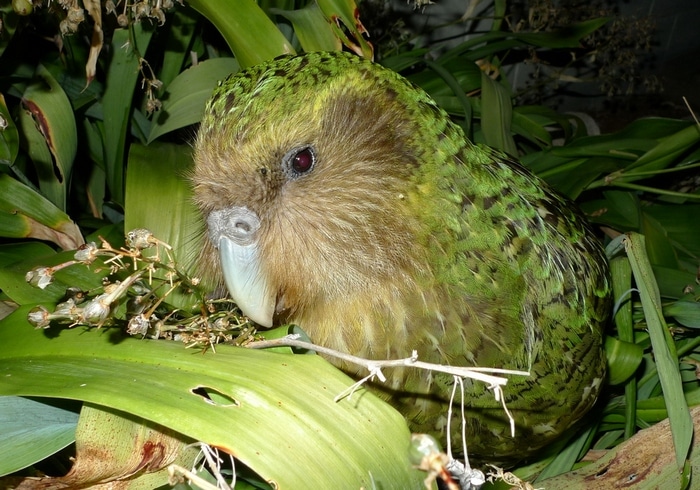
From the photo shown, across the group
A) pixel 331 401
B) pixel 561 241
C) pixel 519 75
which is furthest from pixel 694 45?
pixel 331 401

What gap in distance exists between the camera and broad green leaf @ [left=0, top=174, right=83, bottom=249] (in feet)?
2.79

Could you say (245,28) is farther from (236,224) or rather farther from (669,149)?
(669,149)

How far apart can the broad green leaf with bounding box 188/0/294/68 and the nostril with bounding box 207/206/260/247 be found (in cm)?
31

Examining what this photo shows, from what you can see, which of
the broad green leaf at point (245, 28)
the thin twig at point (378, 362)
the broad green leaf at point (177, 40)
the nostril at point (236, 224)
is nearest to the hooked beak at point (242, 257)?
the nostril at point (236, 224)

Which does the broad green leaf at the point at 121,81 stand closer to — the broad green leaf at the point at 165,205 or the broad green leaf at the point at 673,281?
the broad green leaf at the point at 165,205

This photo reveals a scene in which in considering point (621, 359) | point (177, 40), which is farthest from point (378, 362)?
point (177, 40)

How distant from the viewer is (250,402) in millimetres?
471

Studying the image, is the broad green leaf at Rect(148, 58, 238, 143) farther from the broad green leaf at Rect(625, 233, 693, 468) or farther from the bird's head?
the broad green leaf at Rect(625, 233, 693, 468)

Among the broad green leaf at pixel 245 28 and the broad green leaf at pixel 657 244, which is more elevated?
the broad green leaf at pixel 245 28

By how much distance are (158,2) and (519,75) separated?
82.7 inches

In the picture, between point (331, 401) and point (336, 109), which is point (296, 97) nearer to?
point (336, 109)

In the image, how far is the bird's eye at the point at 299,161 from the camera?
25.2 inches

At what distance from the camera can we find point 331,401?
49 cm

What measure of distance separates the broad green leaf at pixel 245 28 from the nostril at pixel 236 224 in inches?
12.3
